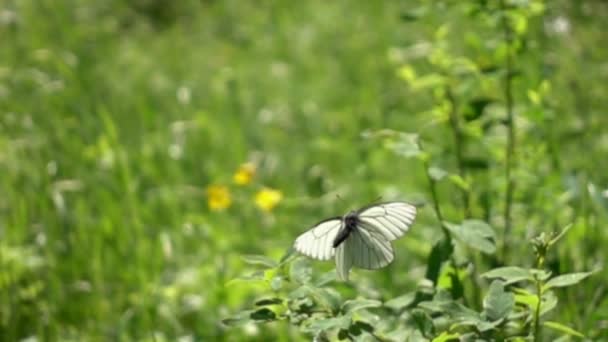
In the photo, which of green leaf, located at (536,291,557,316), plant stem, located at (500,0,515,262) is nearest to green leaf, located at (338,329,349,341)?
green leaf, located at (536,291,557,316)

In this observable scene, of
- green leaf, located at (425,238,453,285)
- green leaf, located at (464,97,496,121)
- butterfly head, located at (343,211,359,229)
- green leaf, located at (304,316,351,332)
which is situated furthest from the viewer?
green leaf, located at (464,97,496,121)

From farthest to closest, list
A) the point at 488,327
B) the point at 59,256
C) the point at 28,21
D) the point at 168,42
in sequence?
the point at 168,42, the point at 28,21, the point at 59,256, the point at 488,327

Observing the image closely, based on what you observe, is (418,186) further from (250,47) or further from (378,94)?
(250,47)

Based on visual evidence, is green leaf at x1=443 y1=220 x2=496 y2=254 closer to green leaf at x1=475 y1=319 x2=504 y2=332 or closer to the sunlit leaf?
the sunlit leaf

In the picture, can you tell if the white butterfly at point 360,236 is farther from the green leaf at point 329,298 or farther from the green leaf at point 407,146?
the green leaf at point 407,146

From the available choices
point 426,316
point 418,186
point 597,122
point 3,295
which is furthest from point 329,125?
point 426,316

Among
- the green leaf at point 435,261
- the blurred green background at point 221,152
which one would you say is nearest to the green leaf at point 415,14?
the blurred green background at point 221,152

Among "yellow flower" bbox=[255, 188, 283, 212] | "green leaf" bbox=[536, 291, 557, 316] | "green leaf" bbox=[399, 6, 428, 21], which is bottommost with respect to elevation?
"green leaf" bbox=[536, 291, 557, 316]
